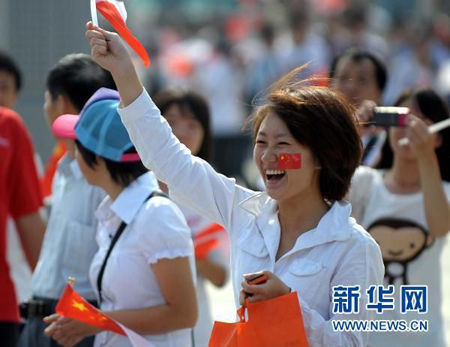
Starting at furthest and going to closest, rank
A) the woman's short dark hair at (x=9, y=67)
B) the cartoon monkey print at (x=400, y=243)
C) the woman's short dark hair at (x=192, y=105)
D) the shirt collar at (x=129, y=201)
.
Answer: the woman's short dark hair at (x=9, y=67)
the woman's short dark hair at (x=192, y=105)
the cartoon monkey print at (x=400, y=243)
the shirt collar at (x=129, y=201)

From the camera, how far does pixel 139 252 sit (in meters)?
3.67

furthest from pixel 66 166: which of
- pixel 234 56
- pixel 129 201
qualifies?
pixel 234 56

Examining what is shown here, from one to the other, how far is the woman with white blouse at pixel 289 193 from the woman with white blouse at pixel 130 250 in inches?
17.4

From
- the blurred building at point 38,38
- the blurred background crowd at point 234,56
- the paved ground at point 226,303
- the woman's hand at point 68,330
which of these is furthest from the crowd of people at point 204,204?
the blurred building at point 38,38

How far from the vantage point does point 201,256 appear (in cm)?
474

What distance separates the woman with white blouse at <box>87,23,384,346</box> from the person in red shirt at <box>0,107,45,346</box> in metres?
1.55

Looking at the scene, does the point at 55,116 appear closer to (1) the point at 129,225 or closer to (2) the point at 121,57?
(1) the point at 129,225

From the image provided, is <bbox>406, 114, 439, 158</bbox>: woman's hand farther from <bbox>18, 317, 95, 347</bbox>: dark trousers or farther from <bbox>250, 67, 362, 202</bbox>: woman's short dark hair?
<bbox>18, 317, 95, 347</bbox>: dark trousers

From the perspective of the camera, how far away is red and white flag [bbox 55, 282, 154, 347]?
3600 mm

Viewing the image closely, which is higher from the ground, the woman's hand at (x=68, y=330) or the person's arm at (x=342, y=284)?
the person's arm at (x=342, y=284)

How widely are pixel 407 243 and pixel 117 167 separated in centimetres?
138

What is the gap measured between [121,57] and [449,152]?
213 centimetres

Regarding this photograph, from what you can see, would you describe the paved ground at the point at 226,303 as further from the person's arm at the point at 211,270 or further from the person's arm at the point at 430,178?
the person's arm at the point at 430,178

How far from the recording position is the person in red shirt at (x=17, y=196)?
4484 millimetres
